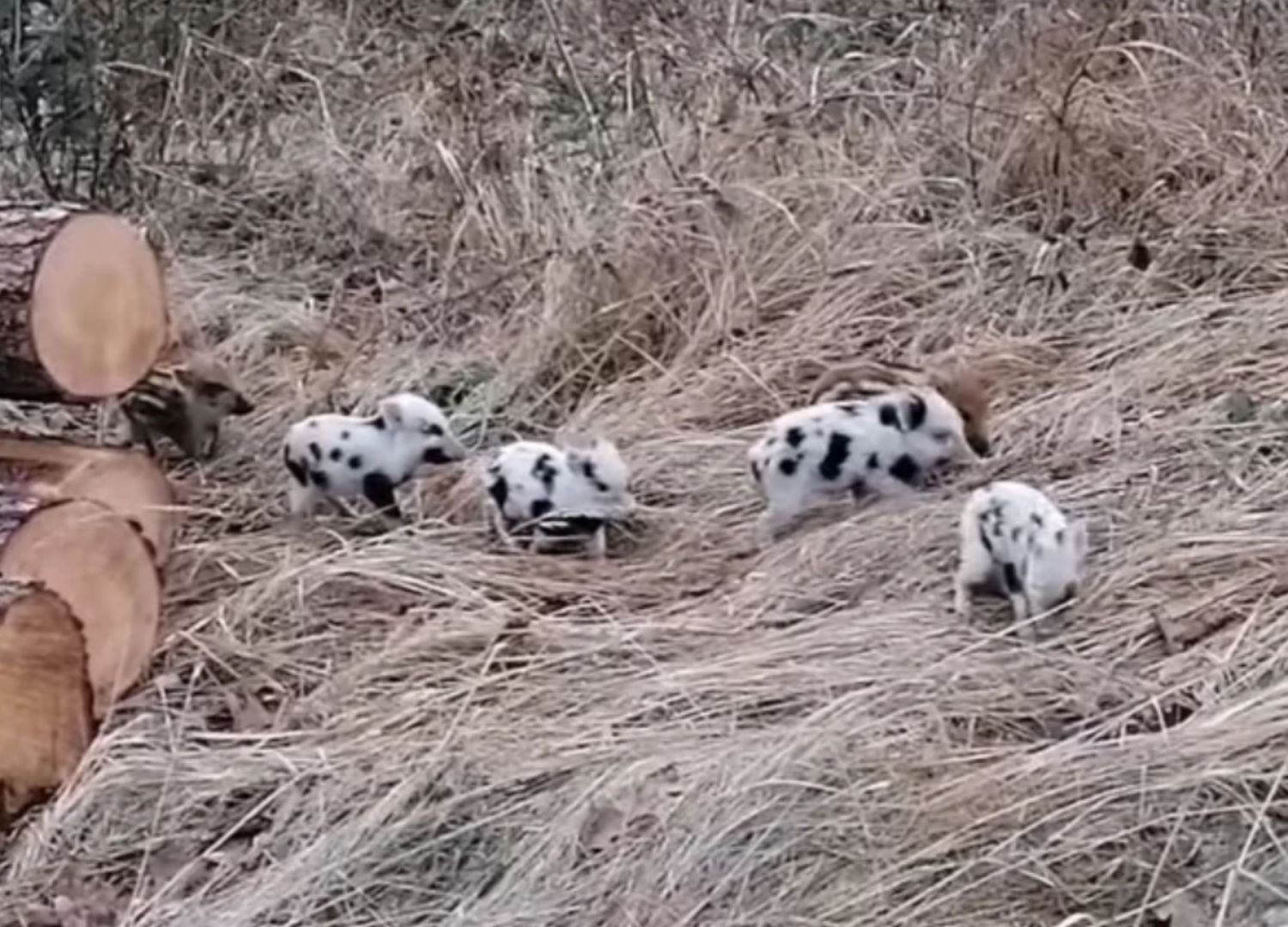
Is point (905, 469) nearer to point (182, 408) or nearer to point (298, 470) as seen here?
point (298, 470)

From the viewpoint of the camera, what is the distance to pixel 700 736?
447 cm

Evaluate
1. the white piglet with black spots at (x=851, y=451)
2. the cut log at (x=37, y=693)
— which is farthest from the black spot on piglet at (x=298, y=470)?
the cut log at (x=37, y=693)

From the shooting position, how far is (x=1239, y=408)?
225 inches

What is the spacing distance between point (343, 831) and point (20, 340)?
135 cm

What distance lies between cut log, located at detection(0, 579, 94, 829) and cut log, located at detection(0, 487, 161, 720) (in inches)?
3.8

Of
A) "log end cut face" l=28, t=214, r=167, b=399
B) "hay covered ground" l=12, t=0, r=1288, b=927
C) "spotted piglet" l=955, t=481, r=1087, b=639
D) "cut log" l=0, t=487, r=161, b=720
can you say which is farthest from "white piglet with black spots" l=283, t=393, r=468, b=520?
"spotted piglet" l=955, t=481, r=1087, b=639

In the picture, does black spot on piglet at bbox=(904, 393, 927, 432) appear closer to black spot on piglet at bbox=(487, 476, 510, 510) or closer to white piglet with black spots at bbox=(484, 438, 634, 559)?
white piglet with black spots at bbox=(484, 438, 634, 559)

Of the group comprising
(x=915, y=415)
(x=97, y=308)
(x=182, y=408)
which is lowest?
(x=182, y=408)

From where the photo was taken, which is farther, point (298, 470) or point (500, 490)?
point (298, 470)

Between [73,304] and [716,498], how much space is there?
61.4 inches

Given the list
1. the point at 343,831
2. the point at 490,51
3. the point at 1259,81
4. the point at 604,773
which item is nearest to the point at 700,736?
the point at 604,773

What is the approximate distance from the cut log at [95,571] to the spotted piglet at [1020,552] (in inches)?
65.1

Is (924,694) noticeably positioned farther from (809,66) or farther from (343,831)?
(809,66)

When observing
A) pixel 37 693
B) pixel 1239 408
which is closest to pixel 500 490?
pixel 37 693
